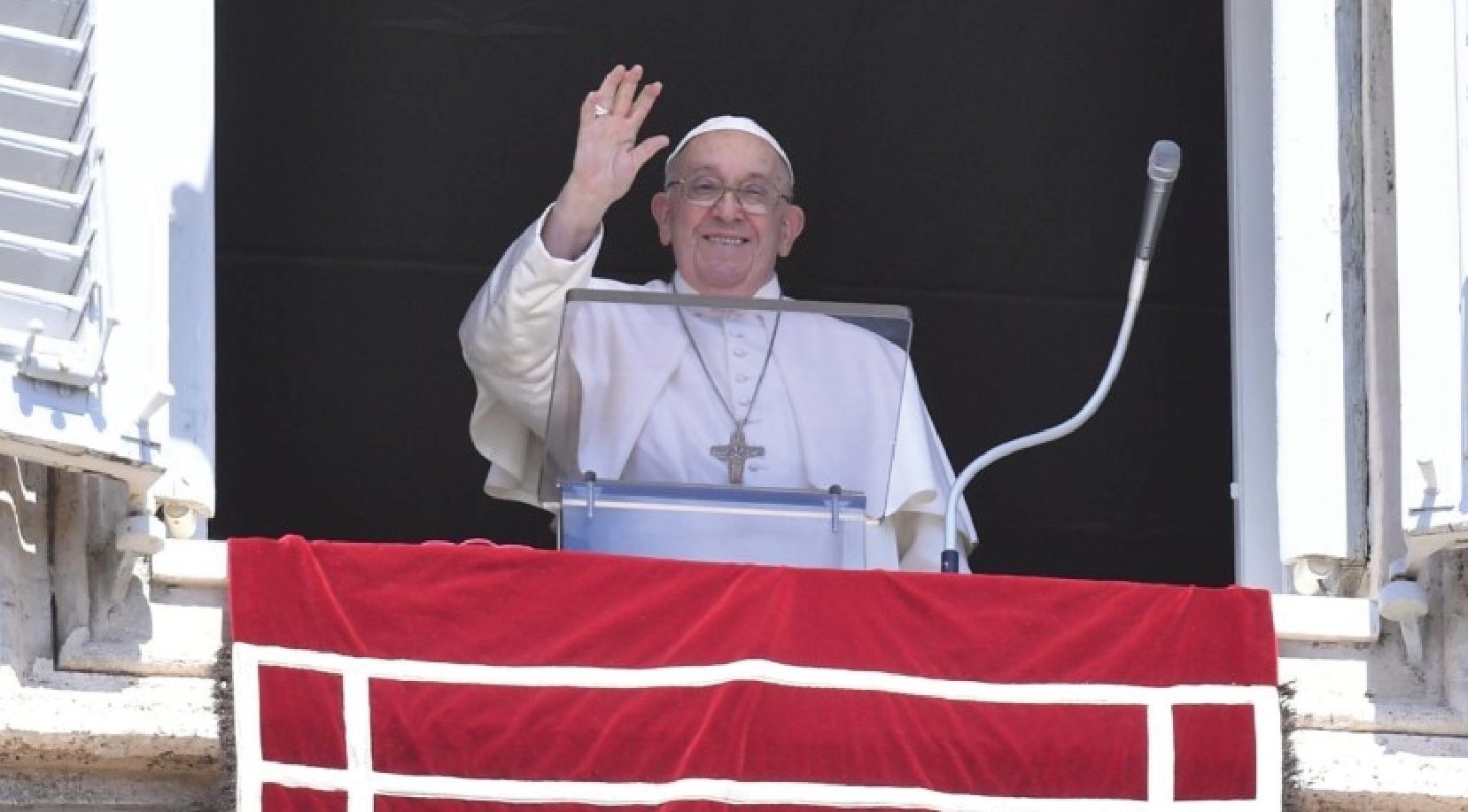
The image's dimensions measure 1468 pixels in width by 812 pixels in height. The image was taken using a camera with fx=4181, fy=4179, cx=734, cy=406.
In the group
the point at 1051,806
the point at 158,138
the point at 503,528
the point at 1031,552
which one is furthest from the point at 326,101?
the point at 1051,806

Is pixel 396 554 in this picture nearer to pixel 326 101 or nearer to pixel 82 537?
pixel 82 537

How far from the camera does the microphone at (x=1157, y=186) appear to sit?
5.98 meters

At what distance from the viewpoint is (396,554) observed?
5641 millimetres

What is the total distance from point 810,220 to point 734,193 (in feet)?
4.71

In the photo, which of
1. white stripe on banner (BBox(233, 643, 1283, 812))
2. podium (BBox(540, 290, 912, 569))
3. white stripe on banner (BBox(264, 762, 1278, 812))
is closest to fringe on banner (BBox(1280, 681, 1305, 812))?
white stripe on banner (BBox(233, 643, 1283, 812))

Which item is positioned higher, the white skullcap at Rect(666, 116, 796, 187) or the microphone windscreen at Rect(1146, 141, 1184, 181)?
the white skullcap at Rect(666, 116, 796, 187)

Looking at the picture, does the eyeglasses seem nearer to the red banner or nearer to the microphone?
the microphone

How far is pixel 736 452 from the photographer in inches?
256

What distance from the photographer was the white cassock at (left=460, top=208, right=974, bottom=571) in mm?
6336

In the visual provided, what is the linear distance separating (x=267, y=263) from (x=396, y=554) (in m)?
2.90

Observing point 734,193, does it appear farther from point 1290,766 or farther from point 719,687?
point 1290,766

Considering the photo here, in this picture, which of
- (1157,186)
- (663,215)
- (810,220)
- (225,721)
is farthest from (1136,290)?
(810,220)

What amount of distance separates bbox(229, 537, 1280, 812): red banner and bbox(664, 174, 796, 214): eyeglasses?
147 centimetres

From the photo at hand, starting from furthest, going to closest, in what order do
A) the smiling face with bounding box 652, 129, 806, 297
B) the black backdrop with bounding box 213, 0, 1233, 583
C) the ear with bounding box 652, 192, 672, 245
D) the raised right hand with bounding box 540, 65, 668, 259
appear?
1. the black backdrop with bounding box 213, 0, 1233, 583
2. the ear with bounding box 652, 192, 672, 245
3. the smiling face with bounding box 652, 129, 806, 297
4. the raised right hand with bounding box 540, 65, 668, 259
